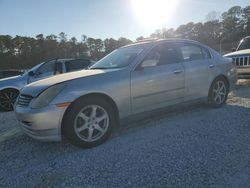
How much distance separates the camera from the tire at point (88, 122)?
3516 millimetres

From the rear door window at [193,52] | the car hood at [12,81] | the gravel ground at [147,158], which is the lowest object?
the gravel ground at [147,158]

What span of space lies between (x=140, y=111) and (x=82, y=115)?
1056 mm

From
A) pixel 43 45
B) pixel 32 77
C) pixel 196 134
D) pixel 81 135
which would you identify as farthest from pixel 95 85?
pixel 43 45

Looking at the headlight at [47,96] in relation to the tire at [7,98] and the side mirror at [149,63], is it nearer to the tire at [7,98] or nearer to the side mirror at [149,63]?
the side mirror at [149,63]

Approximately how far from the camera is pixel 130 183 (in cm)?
271

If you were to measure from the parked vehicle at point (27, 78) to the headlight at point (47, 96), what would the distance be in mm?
4314

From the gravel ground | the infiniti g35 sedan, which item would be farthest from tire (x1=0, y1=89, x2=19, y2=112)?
the infiniti g35 sedan

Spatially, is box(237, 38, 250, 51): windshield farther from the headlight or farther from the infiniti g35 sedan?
the headlight

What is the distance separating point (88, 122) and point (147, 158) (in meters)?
1.03

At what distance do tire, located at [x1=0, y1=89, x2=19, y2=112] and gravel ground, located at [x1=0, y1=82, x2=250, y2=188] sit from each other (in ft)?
9.34

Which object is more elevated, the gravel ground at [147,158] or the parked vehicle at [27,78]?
the parked vehicle at [27,78]

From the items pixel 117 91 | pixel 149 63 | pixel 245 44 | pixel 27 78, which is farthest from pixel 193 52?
pixel 245 44

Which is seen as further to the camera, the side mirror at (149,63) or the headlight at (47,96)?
the side mirror at (149,63)

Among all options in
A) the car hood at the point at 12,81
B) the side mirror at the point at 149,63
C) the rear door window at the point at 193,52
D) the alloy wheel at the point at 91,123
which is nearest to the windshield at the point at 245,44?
the rear door window at the point at 193,52
